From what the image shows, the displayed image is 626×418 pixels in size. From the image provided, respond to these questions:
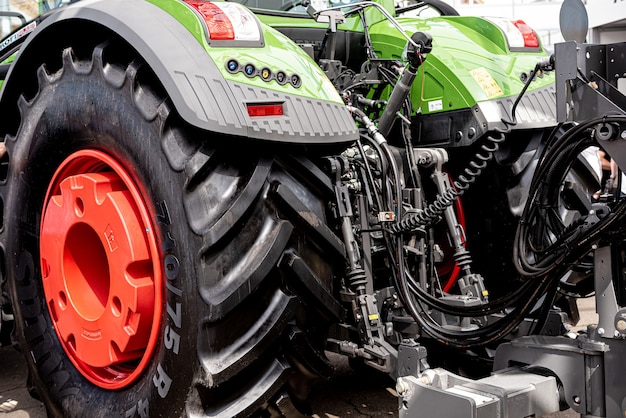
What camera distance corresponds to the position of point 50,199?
2.83 meters

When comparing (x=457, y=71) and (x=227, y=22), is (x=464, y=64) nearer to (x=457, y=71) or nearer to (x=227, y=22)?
(x=457, y=71)

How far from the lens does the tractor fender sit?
215 cm

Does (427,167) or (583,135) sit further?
(427,167)

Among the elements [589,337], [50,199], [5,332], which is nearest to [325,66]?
[50,199]

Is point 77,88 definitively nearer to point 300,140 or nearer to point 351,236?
point 300,140

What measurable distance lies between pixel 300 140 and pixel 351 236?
1.38ft

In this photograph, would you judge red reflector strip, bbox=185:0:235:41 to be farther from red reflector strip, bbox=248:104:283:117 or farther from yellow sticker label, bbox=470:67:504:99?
yellow sticker label, bbox=470:67:504:99

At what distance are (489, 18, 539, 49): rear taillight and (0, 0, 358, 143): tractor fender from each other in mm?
1301

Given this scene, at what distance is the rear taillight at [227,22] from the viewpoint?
231cm

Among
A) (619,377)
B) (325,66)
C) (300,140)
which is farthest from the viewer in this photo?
(325,66)

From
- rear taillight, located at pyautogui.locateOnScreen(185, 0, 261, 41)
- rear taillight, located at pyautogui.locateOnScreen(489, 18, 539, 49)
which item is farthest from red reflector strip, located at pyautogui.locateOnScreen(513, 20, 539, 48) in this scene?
rear taillight, located at pyautogui.locateOnScreen(185, 0, 261, 41)

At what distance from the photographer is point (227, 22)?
2334 mm

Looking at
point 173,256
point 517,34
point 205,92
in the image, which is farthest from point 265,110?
point 517,34

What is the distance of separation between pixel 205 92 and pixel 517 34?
181 centimetres
